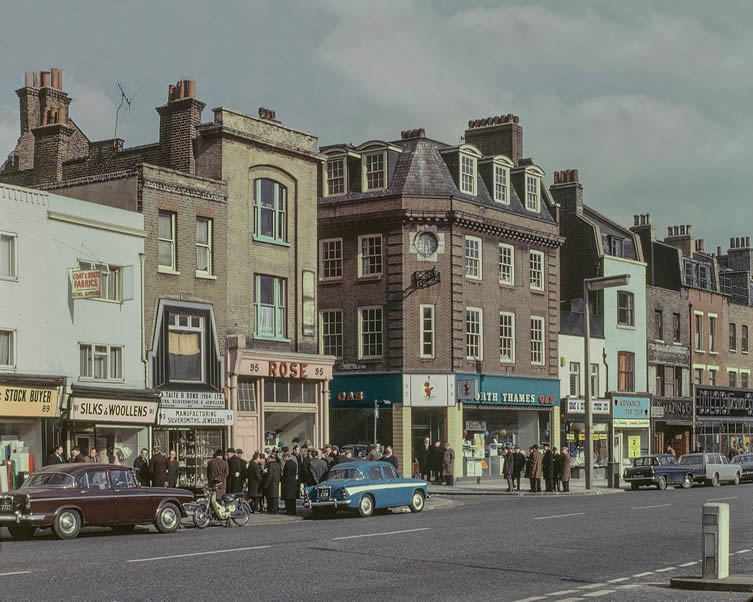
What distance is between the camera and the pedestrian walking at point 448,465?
44.1 m

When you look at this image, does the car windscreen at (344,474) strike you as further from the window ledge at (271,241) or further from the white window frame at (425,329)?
the white window frame at (425,329)

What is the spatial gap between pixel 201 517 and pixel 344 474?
15.3 feet

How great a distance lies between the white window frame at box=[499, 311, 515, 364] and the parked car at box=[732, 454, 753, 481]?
10.4m

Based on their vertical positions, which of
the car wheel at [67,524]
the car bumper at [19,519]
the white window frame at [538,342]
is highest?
the white window frame at [538,342]

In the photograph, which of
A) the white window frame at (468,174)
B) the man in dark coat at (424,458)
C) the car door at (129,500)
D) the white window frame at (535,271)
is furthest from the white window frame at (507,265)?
the car door at (129,500)

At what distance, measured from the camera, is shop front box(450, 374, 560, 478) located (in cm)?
4934

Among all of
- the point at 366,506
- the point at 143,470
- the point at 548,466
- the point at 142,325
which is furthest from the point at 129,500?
the point at 548,466

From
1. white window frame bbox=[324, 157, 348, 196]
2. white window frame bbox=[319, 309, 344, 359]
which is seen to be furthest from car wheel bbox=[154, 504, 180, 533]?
white window frame bbox=[324, 157, 348, 196]

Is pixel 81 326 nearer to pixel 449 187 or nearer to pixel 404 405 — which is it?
pixel 404 405

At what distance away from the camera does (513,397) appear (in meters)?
51.5

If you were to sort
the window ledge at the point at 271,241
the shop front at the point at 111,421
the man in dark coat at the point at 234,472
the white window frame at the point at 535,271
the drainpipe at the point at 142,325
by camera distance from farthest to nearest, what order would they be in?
the white window frame at the point at 535,271 → the window ledge at the point at 271,241 → the drainpipe at the point at 142,325 → the shop front at the point at 111,421 → the man in dark coat at the point at 234,472

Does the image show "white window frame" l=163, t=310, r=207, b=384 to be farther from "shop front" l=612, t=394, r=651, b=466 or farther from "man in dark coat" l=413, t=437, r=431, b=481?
"shop front" l=612, t=394, r=651, b=466

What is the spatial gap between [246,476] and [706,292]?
4405 centimetres

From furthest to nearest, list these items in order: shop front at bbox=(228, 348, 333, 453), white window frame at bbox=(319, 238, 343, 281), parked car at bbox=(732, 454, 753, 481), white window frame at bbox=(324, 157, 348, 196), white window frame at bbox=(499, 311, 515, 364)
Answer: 1. white window frame at bbox=(499, 311, 515, 364)
2. parked car at bbox=(732, 454, 753, 481)
3. white window frame at bbox=(324, 157, 348, 196)
4. white window frame at bbox=(319, 238, 343, 281)
5. shop front at bbox=(228, 348, 333, 453)
